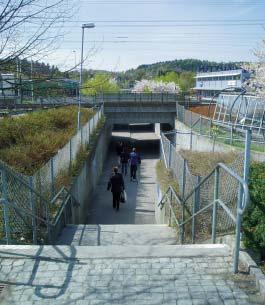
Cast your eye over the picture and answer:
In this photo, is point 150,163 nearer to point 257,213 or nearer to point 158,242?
point 158,242

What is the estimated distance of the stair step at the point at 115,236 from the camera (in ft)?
30.0

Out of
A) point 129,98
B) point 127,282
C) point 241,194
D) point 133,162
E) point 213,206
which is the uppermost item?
point 129,98

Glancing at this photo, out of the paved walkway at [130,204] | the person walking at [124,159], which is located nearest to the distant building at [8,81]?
the paved walkway at [130,204]

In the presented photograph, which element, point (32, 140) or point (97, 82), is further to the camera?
point (32, 140)

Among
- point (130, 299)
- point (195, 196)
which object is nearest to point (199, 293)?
point (130, 299)

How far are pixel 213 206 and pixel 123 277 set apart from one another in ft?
6.24

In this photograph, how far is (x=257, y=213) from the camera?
5422 millimetres

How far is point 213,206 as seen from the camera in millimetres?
6297

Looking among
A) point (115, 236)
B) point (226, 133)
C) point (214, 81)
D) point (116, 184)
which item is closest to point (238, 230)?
point (115, 236)

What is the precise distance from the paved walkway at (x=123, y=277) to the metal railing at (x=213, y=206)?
17.9 inches

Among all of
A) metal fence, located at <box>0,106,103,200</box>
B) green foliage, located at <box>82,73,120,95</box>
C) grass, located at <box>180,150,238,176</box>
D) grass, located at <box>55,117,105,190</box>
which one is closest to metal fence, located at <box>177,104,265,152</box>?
grass, located at <box>180,150,238,176</box>

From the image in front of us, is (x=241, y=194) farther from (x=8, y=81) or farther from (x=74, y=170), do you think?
(x=74, y=170)

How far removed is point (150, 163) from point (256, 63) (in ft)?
35.5

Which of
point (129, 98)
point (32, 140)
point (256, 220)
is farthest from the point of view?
point (129, 98)
